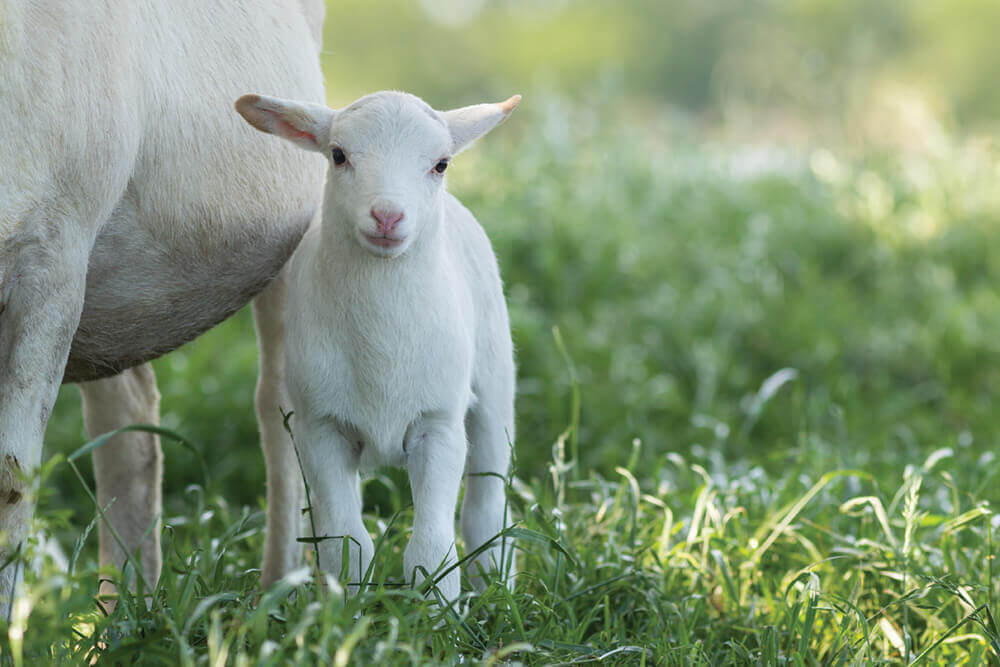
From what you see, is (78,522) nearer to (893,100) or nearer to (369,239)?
(369,239)

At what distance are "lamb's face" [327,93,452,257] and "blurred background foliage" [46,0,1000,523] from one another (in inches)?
34.8

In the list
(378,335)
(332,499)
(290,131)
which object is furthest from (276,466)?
(290,131)

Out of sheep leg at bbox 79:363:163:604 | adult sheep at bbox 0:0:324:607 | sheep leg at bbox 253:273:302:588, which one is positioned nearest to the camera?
adult sheep at bbox 0:0:324:607

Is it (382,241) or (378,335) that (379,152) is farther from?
(378,335)

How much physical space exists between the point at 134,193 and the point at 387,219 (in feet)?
1.77

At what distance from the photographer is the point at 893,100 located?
8.36 m

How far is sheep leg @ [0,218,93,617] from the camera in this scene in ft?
6.74

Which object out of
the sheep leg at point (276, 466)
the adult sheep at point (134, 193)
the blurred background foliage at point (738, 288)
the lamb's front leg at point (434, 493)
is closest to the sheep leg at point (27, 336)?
the adult sheep at point (134, 193)

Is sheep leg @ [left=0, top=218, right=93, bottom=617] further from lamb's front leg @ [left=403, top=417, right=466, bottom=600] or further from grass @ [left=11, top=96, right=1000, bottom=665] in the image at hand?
lamb's front leg @ [left=403, top=417, right=466, bottom=600]

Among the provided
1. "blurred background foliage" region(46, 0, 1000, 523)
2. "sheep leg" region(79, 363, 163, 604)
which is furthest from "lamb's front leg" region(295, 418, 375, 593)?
"sheep leg" region(79, 363, 163, 604)

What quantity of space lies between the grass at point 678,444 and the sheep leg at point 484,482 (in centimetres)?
9

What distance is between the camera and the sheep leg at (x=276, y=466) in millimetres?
2986

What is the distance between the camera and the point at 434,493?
7.65 feet

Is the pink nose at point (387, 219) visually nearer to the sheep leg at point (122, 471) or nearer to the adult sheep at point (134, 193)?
the adult sheep at point (134, 193)
